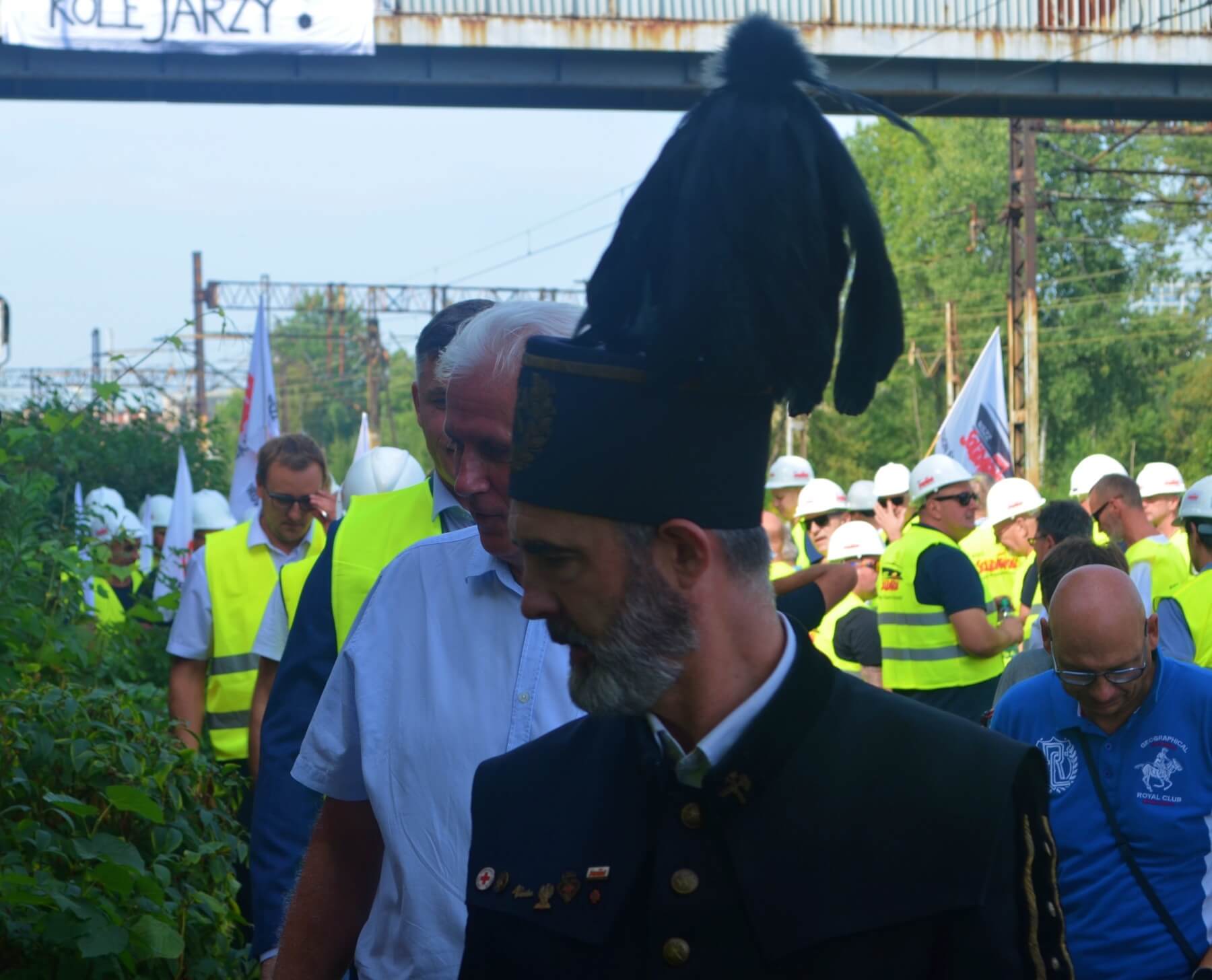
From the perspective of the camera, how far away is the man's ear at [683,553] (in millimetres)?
1882

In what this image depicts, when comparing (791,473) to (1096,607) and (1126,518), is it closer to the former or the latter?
(1126,518)

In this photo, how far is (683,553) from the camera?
1.90 meters

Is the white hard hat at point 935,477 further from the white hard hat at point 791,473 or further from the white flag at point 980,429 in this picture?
the white flag at point 980,429

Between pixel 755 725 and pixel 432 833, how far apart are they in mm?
909

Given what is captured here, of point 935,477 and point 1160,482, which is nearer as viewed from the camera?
point 935,477

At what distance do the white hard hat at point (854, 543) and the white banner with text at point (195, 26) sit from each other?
331 inches

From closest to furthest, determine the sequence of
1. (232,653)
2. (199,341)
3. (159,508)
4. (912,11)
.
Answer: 1. (232,653)
2. (159,508)
3. (912,11)
4. (199,341)

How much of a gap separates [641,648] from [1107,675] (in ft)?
9.25

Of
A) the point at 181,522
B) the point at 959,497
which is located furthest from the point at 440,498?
the point at 181,522

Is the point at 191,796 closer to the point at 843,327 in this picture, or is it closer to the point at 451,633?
the point at 451,633

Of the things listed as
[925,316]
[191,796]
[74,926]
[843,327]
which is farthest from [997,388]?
[925,316]

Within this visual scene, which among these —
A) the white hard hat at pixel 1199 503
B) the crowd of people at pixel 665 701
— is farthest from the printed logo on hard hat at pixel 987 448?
the crowd of people at pixel 665 701

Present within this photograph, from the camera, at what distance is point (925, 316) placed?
6425 cm

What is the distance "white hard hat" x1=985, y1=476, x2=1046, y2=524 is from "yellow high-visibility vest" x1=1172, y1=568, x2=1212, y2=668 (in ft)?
13.0
